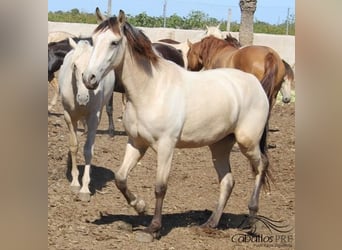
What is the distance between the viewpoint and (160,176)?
12.8ft

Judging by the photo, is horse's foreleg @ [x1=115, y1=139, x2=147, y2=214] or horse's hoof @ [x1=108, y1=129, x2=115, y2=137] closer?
horse's foreleg @ [x1=115, y1=139, x2=147, y2=214]

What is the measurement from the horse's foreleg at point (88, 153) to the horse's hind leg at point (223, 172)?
96 centimetres

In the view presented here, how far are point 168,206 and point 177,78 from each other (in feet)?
3.68

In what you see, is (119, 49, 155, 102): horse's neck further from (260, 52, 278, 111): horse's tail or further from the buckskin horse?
(260, 52, 278, 111): horse's tail

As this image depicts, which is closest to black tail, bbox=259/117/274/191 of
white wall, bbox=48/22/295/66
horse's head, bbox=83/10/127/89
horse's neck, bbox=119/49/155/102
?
horse's neck, bbox=119/49/155/102

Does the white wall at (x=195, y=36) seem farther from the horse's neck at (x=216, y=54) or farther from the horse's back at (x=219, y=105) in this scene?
the horse's back at (x=219, y=105)

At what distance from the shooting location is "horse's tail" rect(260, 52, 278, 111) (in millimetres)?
5152

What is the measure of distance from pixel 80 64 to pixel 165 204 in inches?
48.4

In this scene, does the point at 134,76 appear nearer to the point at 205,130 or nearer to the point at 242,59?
the point at 205,130

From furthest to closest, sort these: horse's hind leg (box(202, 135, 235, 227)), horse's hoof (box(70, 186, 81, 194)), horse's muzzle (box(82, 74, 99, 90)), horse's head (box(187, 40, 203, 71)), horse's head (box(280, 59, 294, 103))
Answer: horse's head (box(187, 40, 203, 71))
horse's head (box(280, 59, 294, 103))
horse's hoof (box(70, 186, 81, 194))
horse's hind leg (box(202, 135, 235, 227))
horse's muzzle (box(82, 74, 99, 90))

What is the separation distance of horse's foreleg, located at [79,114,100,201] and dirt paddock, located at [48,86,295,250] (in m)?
0.07
